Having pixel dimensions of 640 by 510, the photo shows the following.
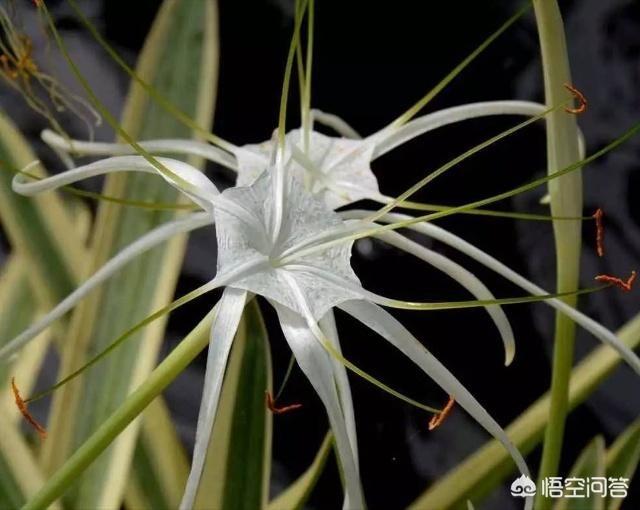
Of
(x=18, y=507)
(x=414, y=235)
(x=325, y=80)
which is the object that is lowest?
(x=18, y=507)

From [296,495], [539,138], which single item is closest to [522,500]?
[296,495]

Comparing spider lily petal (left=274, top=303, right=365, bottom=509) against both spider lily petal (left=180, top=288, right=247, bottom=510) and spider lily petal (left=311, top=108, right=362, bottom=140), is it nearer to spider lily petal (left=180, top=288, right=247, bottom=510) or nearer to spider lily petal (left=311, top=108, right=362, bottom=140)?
spider lily petal (left=180, top=288, right=247, bottom=510)

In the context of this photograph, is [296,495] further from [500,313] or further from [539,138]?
[539,138]

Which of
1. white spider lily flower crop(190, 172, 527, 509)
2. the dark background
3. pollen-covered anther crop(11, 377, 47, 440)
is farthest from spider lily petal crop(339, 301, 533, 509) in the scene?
the dark background

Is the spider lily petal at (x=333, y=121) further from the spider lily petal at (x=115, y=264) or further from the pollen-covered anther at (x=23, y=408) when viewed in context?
the pollen-covered anther at (x=23, y=408)

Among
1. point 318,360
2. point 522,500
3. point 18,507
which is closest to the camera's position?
point 318,360

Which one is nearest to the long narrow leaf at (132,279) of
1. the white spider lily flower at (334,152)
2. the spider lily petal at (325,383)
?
the white spider lily flower at (334,152)

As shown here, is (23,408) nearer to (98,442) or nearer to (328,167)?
(98,442)
